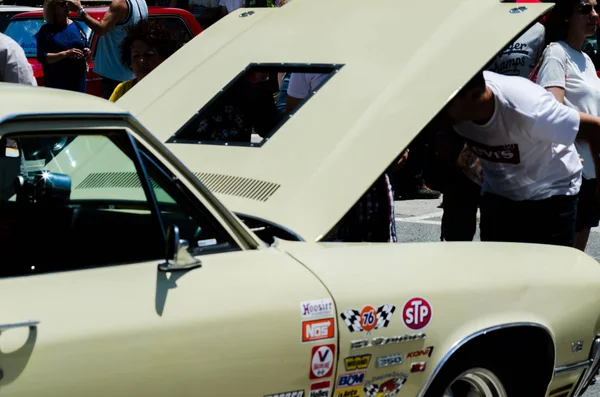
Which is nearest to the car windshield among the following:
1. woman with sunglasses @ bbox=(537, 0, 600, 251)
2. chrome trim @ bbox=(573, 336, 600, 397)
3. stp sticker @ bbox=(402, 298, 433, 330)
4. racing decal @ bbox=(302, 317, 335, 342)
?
woman with sunglasses @ bbox=(537, 0, 600, 251)

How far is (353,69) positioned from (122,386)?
6.08 feet

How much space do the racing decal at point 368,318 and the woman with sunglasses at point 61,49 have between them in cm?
715

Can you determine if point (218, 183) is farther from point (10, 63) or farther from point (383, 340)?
point (10, 63)

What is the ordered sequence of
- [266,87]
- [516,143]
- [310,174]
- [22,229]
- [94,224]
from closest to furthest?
1. [22,229]
2. [94,224]
3. [310,174]
4. [516,143]
5. [266,87]

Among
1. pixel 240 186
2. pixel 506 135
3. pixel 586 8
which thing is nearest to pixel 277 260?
pixel 240 186

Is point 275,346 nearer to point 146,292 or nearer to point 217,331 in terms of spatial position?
point 217,331

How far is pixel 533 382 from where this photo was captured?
12.0 feet

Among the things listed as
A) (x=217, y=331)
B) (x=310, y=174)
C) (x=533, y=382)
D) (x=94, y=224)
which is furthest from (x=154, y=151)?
(x=533, y=382)

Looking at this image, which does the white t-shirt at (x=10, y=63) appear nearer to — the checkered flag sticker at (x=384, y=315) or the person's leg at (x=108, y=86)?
Result: the person's leg at (x=108, y=86)

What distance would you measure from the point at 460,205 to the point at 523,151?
3.90 feet

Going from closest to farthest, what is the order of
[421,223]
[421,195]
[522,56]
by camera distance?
[522,56], [421,223], [421,195]

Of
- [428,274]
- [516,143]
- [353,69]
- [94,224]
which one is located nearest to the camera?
[94,224]

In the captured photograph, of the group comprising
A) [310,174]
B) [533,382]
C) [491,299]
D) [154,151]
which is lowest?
[533,382]

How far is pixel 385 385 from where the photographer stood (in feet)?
10.6
